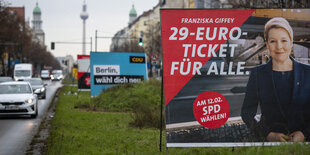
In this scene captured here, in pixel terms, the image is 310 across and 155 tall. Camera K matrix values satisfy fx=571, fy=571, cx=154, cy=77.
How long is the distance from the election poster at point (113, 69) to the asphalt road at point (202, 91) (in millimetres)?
22116

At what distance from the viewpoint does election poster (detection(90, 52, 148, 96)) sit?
3120cm

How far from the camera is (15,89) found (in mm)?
22156

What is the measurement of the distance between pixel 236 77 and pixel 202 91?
0.55m

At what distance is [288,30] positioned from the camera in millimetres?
8555

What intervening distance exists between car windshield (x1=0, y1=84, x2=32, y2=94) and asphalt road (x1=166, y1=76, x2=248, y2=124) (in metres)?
14.5

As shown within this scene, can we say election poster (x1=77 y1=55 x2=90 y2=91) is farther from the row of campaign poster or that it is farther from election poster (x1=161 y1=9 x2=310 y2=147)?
election poster (x1=161 y1=9 x2=310 y2=147)

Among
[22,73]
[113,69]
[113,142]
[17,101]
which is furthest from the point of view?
[22,73]

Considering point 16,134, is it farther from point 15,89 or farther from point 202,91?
point 202,91

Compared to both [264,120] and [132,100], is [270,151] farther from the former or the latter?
[132,100]

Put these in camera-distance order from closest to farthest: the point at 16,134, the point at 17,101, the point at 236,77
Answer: the point at 236,77 < the point at 16,134 < the point at 17,101

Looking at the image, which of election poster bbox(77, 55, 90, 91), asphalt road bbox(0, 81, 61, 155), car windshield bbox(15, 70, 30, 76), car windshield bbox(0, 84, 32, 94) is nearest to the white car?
car windshield bbox(0, 84, 32, 94)

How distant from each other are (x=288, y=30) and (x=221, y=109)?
5.09 feet

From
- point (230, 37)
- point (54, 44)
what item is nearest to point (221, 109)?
point (230, 37)

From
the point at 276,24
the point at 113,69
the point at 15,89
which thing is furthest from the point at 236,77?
the point at 113,69
